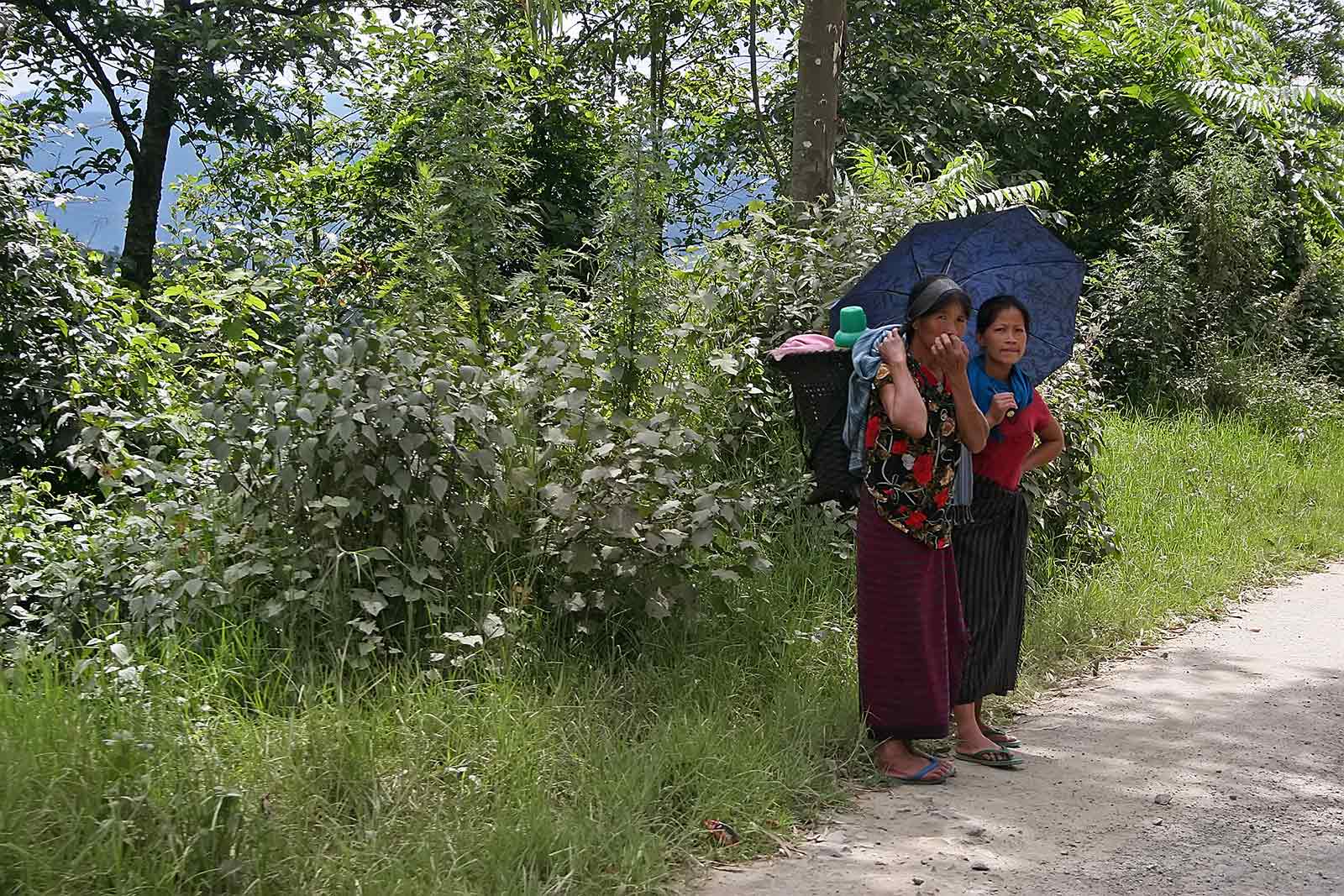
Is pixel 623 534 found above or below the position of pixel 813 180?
below

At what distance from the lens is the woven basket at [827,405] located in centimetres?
465

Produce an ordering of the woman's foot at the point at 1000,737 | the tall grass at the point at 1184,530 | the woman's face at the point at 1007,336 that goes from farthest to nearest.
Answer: the tall grass at the point at 1184,530 → the woman's foot at the point at 1000,737 → the woman's face at the point at 1007,336

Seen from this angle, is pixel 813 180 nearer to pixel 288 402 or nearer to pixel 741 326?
pixel 741 326

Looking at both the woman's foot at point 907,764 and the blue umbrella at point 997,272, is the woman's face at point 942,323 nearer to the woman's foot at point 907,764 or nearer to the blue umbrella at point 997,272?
the blue umbrella at point 997,272

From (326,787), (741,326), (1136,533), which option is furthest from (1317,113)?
(326,787)

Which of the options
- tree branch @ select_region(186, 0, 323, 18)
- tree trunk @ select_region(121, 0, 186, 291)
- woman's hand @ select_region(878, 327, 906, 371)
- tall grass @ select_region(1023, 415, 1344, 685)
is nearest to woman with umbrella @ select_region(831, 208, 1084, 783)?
woman's hand @ select_region(878, 327, 906, 371)

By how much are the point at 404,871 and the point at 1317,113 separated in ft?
50.5

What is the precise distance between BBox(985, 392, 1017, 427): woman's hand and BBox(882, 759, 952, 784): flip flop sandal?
1.32 metres

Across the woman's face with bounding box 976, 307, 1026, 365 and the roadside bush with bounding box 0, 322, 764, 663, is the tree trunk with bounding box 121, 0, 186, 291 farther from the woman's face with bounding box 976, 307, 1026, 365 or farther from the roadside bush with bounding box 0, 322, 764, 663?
the woman's face with bounding box 976, 307, 1026, 365

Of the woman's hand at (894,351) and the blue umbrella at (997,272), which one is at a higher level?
the blue umbrella at (997,272)

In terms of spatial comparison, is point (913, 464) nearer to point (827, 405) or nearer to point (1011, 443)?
point (827, 405)

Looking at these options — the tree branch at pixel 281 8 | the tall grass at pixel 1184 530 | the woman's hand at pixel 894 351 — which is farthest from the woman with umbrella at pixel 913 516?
the tree branch at pixel 281 8

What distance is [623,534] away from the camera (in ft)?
16.1

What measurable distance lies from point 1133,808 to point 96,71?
1058 centimetres
